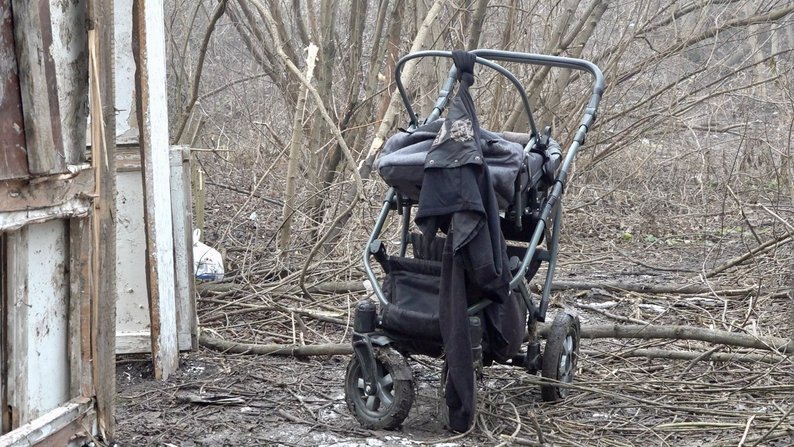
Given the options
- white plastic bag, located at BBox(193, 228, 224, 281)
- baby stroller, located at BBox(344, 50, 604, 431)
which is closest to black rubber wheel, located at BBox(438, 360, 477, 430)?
baby stroller, located at BBox(344, 50, 604, 431)

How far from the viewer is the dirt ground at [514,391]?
4.45m

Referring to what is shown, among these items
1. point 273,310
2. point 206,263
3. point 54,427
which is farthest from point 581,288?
point 54,427

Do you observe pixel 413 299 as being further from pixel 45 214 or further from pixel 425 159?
pixel 45 214

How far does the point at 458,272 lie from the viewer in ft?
13.8

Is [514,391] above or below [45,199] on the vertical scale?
below

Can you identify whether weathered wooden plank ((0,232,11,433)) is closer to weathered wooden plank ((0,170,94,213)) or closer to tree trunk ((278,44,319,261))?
weathered wooden plank ((0,170,94,213))

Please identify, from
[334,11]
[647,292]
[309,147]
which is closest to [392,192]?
[647,292]

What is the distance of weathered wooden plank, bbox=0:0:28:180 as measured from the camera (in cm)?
336

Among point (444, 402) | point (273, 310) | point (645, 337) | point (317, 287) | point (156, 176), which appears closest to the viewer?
point (444, 402)

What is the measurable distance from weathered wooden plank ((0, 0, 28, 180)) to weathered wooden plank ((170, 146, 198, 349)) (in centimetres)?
220

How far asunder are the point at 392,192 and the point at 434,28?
506 cm

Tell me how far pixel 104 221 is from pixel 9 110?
785 mm

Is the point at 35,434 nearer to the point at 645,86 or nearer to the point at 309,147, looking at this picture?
the point at 309,147

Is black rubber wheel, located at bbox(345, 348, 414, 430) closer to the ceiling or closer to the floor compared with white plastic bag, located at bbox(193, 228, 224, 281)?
closer to the floor
